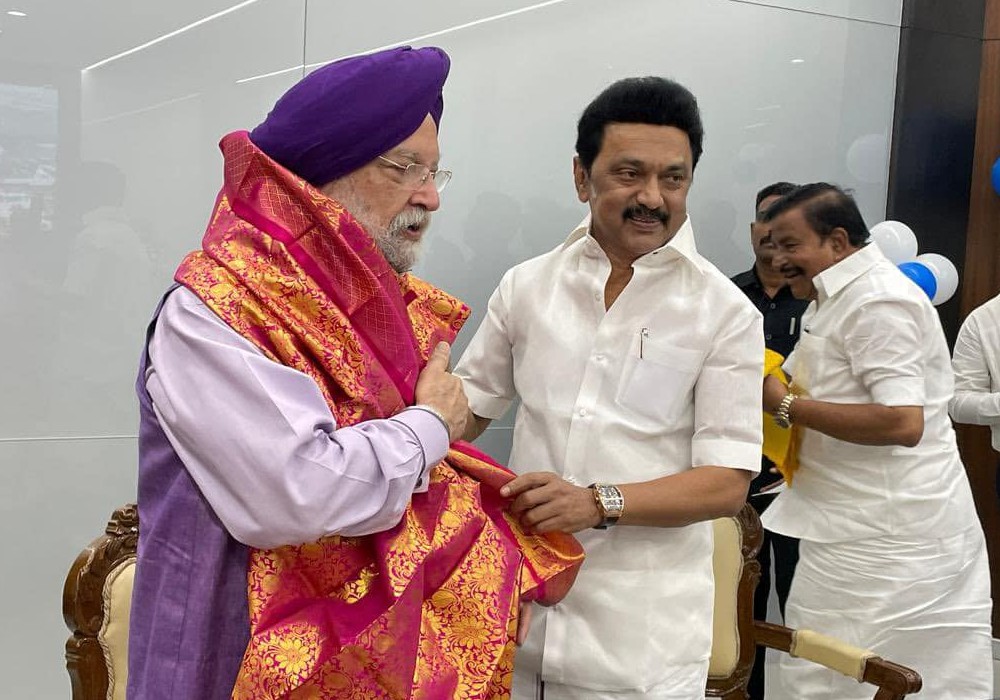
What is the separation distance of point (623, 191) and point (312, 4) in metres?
1.93

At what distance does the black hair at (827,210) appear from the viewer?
2846 millimetres

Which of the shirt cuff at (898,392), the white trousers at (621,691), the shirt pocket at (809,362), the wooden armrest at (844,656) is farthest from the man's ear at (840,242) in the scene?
the white trousers at (621,691)

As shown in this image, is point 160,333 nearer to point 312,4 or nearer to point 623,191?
point 623,191

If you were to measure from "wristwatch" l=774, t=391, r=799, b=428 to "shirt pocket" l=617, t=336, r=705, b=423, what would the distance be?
3.56ft

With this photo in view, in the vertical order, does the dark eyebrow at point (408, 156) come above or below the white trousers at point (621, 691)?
above

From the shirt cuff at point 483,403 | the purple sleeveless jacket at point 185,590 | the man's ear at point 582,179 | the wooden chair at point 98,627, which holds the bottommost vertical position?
the wooden chair at point 98,627

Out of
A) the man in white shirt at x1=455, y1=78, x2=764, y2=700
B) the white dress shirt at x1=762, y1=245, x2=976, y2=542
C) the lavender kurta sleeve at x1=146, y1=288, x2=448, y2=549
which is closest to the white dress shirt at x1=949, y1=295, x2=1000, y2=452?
the white dress shirt at x1=762, y1=245, x2=976, y2=542

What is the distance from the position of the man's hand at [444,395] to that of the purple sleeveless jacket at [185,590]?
31cm

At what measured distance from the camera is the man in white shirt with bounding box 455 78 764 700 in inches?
70.2

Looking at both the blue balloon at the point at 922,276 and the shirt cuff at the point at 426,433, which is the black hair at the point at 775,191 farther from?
the shirt cuff at the point at 426,433

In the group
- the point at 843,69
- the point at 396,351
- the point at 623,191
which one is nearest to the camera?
the point at 396,351

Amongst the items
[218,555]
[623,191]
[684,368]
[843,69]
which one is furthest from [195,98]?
[843,69]

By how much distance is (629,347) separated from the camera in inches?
72.1

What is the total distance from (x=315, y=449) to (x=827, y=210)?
2004mm
